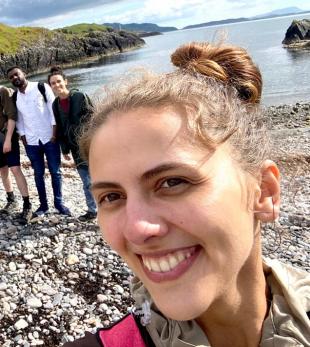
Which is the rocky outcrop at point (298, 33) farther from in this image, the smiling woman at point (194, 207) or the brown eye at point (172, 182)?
the brown eye at point (172, 182)

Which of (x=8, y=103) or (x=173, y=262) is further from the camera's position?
(x=8, y=103)

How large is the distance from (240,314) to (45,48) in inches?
4060

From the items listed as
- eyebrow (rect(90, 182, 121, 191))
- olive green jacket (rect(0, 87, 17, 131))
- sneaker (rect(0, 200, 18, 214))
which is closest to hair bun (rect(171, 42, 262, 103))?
eyebrow (rect(90, 182, 121, 191))

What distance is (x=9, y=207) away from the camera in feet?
31.4

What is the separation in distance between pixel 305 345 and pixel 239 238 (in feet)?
2.00

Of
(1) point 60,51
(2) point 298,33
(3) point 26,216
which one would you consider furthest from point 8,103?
(1) point 60,51

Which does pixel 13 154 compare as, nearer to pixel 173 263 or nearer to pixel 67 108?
pixel 67 108

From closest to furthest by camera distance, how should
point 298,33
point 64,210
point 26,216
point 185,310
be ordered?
1. point 185,310
2. point 26,216
3. point 64,210
4. point 298,33

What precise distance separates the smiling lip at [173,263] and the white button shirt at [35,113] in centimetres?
655

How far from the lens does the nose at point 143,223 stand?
1714mm

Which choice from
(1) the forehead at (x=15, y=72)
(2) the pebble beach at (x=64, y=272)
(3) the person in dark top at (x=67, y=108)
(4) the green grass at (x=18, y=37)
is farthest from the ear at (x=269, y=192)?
(4) the green grass at (x=18, y=37)

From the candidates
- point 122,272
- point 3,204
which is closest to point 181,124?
point 122,272

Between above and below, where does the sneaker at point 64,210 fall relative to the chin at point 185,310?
below

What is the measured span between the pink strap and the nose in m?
0.37
